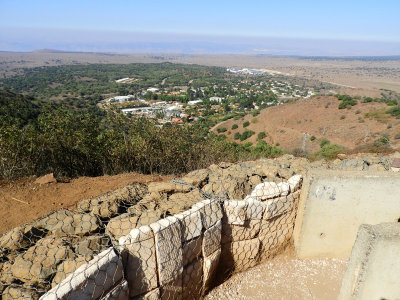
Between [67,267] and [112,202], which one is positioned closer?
[67,267]

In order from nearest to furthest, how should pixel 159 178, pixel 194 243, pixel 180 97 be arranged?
pixel 194 243 → pixel 159 178 → pixel 180 97

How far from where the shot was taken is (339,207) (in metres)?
5.11

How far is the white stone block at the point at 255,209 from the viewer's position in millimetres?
4824

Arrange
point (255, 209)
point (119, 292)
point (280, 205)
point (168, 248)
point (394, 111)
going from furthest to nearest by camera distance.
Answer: point (394, 111) → point (280, 205) → point (255, 209) → point (168, 248) → point (119, 292)

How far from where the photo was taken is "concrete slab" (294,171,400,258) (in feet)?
15.9

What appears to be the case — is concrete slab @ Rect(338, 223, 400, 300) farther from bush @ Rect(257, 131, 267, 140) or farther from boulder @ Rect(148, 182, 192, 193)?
bush @ Rect(257, 131, 267, 140)

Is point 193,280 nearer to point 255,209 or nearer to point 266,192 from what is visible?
point 255,209

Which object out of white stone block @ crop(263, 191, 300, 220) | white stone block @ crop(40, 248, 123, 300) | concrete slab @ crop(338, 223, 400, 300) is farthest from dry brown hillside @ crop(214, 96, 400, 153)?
white stone block @ crop(40, 248, 123, 300)

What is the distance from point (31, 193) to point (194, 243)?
13.7ft

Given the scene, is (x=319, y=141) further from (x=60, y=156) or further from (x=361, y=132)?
(x=60, y=156)

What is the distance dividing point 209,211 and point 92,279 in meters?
2.05

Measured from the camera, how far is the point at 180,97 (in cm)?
6469

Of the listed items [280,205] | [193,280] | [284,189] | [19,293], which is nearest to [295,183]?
[284,189]

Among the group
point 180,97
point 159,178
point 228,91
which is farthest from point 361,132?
point 228,91
